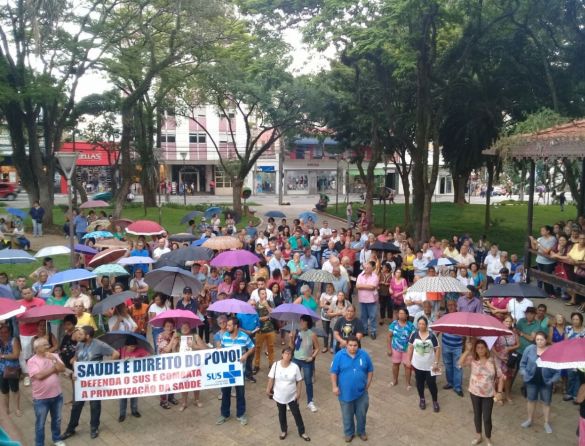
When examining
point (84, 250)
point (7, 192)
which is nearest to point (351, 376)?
point (84, 250)

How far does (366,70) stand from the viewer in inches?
901

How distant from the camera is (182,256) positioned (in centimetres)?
1241

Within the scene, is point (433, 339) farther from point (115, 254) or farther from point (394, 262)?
point (115, 254)

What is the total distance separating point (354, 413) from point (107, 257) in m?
7.02

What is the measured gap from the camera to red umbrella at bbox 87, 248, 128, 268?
39.5ft

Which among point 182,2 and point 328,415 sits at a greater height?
point 182,2

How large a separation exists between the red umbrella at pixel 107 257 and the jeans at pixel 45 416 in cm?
505

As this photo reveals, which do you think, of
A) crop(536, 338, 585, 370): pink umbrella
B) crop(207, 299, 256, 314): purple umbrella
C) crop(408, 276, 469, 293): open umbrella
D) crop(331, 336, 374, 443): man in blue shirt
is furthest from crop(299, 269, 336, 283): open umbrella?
crop(536, 338, 585, 370): pink umbrella

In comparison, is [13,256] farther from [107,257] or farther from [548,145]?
[548,145]

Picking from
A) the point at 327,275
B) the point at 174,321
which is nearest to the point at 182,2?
the point at 327,275

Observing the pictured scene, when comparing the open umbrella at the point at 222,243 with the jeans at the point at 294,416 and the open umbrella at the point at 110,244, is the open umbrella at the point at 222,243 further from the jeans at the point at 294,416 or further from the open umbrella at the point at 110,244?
the jeans at the point at 294,416

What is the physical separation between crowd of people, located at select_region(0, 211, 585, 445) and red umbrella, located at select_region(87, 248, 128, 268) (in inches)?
18.5

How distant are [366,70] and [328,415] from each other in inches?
686

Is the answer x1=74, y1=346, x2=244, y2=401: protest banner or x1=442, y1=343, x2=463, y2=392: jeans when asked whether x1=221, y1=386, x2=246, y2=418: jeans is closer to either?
x1=74, y1=346, x2=244, y2=401: protest banner
